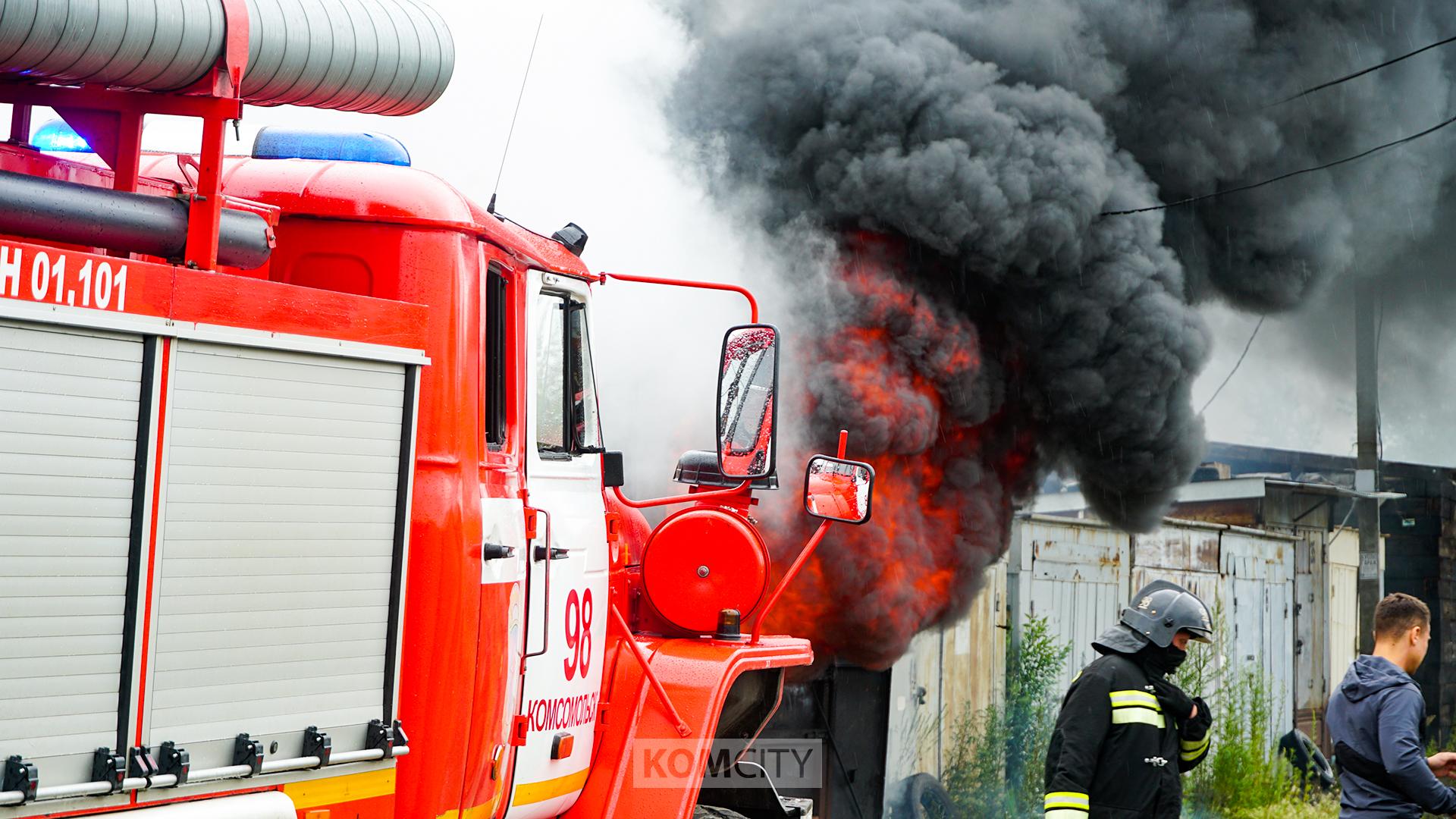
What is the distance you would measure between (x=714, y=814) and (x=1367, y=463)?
14.0m

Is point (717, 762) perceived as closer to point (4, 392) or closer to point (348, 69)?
point (348, 69)

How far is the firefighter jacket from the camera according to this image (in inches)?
182

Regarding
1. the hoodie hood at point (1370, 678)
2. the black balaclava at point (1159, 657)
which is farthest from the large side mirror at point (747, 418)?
the hoodie hood at point (1370, 678)

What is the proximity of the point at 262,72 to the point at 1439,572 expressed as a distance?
667 inches

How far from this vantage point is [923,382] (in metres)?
10.1

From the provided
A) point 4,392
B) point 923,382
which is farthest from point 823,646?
point 4,392

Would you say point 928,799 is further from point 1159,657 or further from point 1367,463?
point 1367,463

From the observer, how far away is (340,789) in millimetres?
3037

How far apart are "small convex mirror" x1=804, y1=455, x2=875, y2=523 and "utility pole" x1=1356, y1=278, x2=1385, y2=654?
1286cm

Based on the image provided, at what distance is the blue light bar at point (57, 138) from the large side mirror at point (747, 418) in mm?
2052

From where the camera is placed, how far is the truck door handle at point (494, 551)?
11.3 ft

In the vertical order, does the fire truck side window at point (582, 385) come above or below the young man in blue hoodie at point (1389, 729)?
above

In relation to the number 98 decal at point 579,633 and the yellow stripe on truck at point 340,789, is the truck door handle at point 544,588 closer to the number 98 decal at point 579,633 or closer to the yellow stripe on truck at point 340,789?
the number 98 decal at point 579,633

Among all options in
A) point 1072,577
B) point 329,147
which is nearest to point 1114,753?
point 329,147
